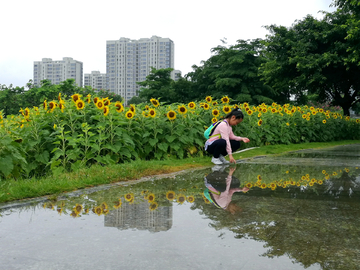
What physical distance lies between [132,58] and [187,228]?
131301mm

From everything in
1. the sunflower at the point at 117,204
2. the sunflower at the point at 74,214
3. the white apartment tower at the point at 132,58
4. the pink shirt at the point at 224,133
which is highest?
the white apartment tower at the point at 132,58

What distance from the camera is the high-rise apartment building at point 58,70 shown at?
124 metres

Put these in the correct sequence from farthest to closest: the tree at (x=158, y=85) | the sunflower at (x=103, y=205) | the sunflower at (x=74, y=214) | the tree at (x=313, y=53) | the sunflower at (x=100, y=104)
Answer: the tree at (x=158, y=85)
the tree at (x=313, y=53)
the sunflower at (x=100, y=104)
the sunflower at (x=103, y=205)
the sunflower at (x=74, y=214)

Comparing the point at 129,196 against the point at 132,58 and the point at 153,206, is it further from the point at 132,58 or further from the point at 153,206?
the point at 132,58

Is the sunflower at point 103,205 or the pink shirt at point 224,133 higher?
the pink shirt at point 224,133

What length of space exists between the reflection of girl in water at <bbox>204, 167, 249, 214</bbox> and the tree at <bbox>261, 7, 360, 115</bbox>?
643 inches

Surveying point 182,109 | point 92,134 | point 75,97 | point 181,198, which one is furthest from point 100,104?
point 181,198

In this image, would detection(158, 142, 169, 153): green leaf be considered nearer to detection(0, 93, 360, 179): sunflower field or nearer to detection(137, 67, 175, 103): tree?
detection(0, 93, 360, 179): sunflower field

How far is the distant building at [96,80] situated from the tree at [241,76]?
92.7 m

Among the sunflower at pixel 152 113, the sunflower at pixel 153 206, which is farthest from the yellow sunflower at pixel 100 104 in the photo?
the sunflower at pixel 153 206

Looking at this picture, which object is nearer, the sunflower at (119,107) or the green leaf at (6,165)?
the green leaf at (6,165)

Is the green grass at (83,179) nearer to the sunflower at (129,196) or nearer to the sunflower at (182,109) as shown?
the sunflower at (129,196)

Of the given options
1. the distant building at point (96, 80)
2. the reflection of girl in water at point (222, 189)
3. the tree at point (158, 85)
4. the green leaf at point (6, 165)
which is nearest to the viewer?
the reflection of girl in water at point (222, 189)

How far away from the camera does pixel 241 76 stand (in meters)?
42.6
